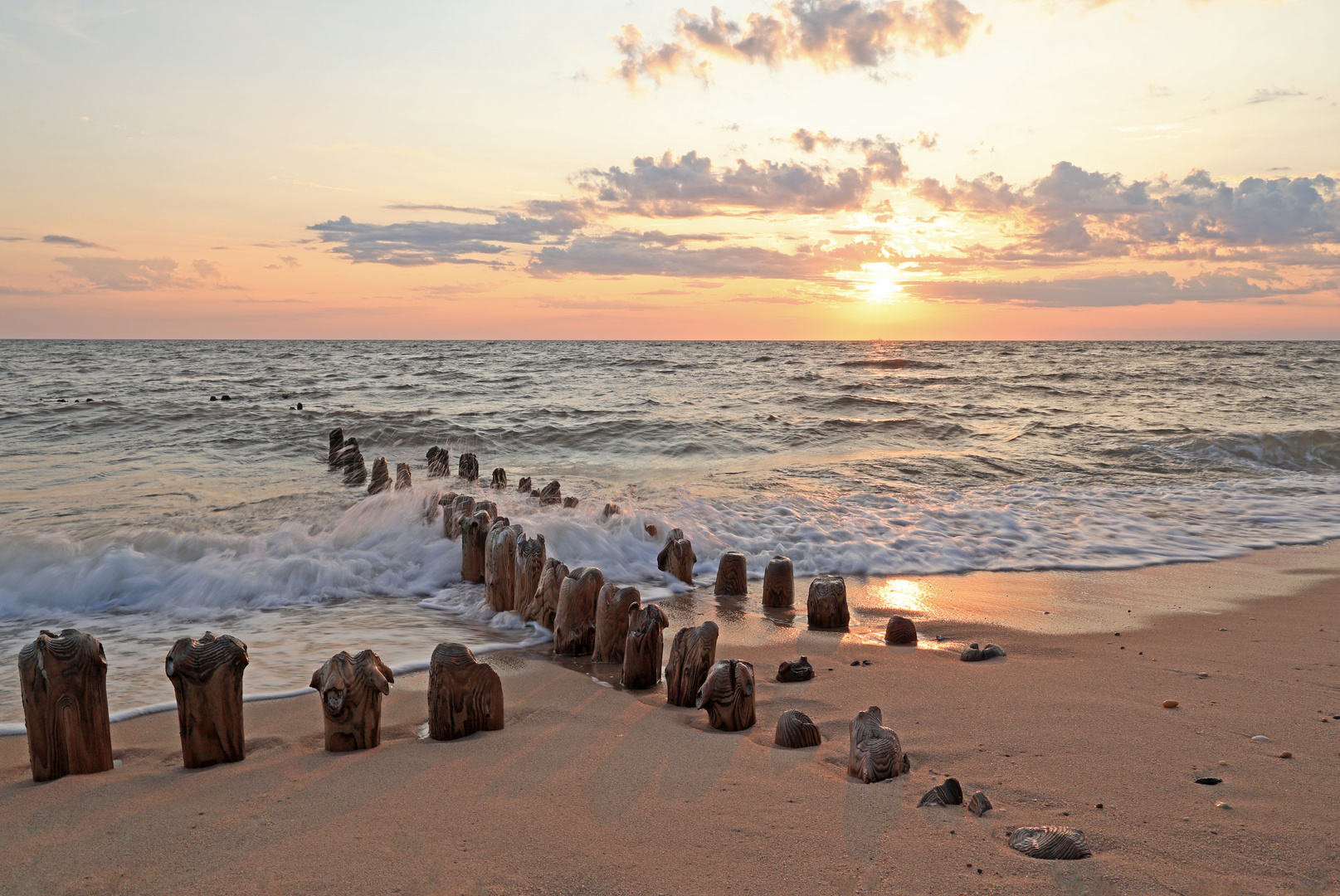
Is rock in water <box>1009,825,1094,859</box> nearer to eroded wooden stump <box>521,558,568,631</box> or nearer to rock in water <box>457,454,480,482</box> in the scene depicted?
eroded wooden stump <box>521,558,568,631</box>

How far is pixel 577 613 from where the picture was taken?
15.5 feet

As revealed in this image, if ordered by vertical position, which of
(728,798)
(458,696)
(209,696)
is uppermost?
(209,696)

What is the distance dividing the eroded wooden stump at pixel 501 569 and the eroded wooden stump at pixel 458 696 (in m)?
2.20

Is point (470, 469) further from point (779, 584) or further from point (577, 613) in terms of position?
point (577, 613)

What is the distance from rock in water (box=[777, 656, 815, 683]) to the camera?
4184mm

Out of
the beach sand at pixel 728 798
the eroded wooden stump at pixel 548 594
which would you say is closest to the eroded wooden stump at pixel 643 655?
the beach sand at pixel 728 798

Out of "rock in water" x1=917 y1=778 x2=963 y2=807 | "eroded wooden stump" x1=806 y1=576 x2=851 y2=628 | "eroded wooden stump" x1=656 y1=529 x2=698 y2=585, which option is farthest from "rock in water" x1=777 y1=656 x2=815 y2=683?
"eroded wooden stump" x1=656 y1=529 x2=698 y2=585

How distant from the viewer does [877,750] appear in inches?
112

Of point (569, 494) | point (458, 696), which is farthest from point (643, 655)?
point (569, 494)

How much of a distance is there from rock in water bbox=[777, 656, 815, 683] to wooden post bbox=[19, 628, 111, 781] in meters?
2.96

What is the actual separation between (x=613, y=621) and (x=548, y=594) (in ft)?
2.75

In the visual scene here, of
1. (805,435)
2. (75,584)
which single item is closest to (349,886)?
(75,584)

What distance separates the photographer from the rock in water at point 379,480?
9.76 metres

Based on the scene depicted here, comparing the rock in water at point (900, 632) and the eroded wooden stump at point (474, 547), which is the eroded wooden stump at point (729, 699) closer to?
the rock in water at point (900, 632)
